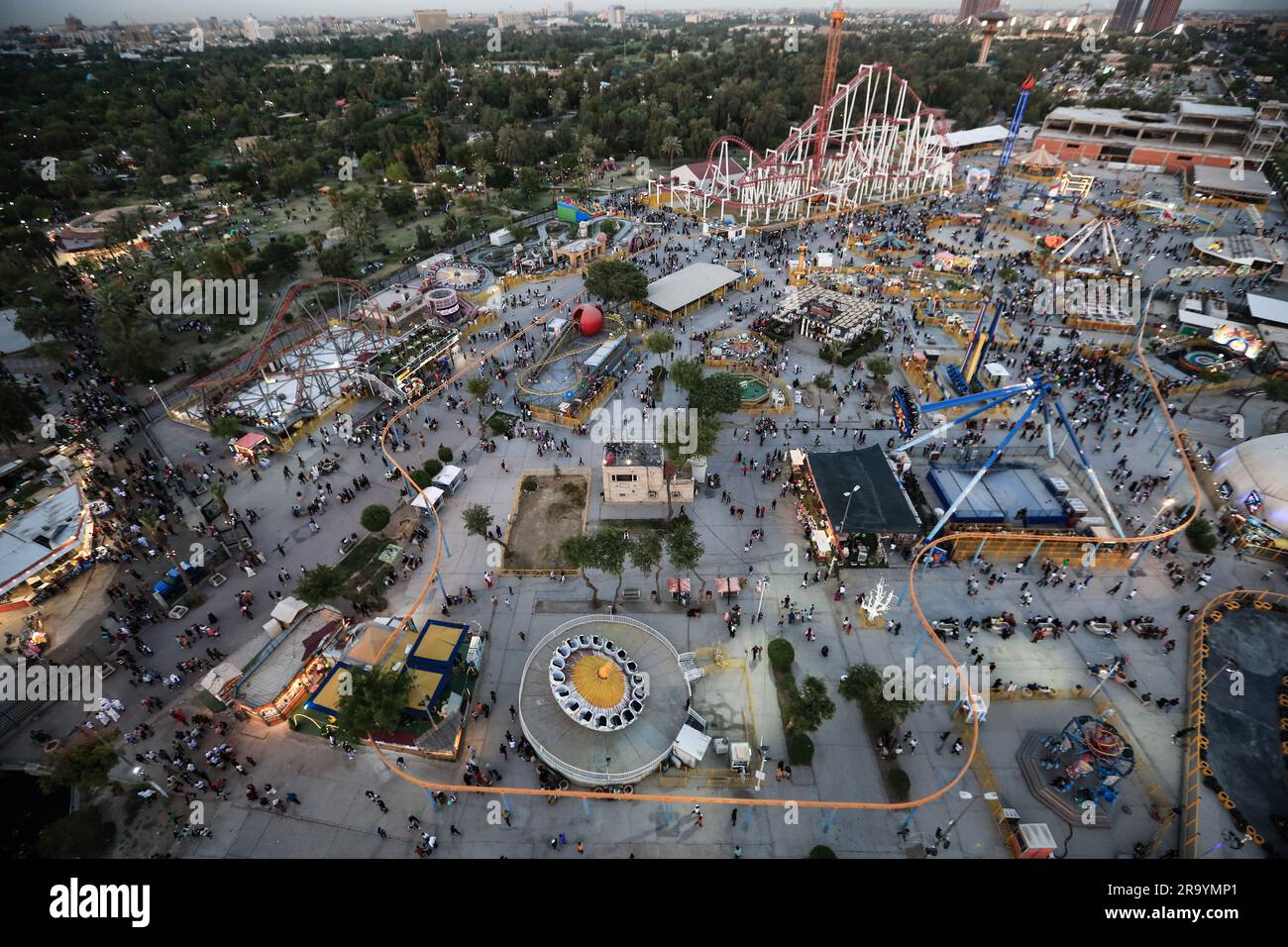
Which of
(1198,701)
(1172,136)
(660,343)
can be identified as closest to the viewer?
(1198,701)

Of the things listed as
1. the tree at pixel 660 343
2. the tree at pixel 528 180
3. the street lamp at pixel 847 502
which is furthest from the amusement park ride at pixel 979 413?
the tree at pixel 528 180

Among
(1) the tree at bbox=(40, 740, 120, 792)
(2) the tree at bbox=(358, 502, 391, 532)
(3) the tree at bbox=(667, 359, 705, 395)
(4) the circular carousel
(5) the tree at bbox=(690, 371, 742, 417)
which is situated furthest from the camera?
(3) the tree at bbox=(667, 359, 705, 395)

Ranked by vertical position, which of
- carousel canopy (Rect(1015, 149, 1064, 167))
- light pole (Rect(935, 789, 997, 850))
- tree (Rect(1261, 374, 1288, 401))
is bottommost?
light pole (Rect(935, 789, 997, 850))

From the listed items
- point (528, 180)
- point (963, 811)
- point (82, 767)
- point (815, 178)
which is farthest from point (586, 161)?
point (963, 811)

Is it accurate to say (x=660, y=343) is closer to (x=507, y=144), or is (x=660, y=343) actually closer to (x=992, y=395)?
(x=992, y=395)

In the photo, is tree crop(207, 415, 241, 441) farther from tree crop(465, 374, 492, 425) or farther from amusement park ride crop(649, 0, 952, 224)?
amusement park ride crop(649, 0, 952, 224)

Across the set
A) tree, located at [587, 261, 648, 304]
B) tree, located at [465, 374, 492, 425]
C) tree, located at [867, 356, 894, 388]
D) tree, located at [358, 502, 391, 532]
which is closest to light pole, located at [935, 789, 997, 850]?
tree, located at [358, 502, 391, 532]

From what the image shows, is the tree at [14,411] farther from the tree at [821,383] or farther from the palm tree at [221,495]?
the tree at [821,383]
